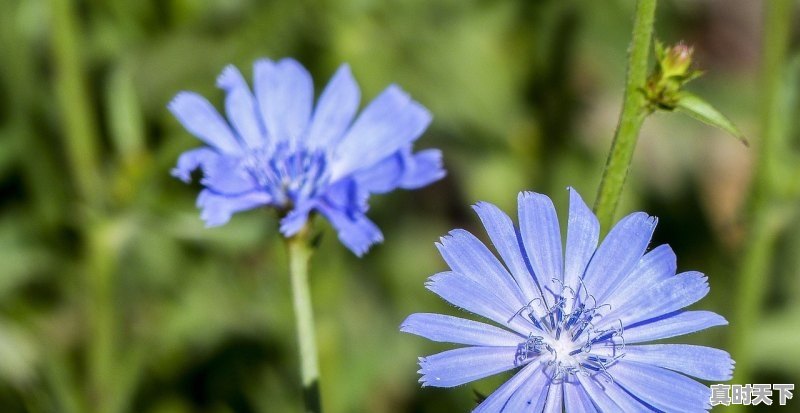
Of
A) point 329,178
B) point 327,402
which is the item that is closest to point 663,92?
point 329,178

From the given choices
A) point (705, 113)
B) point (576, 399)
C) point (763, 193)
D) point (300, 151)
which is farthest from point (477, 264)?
point (763, 193)

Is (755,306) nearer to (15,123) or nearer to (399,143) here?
(399,143)

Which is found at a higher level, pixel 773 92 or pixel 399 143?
pixel 773 92

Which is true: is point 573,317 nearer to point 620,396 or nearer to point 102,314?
point 620,396

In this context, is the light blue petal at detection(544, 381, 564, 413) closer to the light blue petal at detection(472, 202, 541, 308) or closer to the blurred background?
the light blue petal at detection(472, 202, 541, 308)

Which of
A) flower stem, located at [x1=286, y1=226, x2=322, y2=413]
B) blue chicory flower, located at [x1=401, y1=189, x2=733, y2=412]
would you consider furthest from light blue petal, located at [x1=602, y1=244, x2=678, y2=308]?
flower stem, located at [x1=286, y1=226, x2=322, y2=413]

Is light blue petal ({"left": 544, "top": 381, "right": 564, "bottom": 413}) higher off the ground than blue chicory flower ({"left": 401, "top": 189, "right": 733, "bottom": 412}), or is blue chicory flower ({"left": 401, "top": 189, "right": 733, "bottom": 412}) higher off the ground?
blue chicory flower ({"left": 401, "top": 189, "right": 733, "bottom": 412})

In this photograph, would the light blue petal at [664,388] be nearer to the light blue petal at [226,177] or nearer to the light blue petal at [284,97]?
the light blue petal at [226,177]
